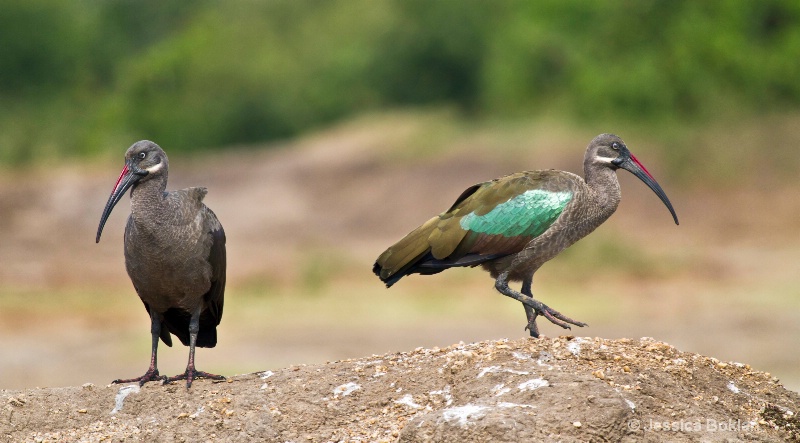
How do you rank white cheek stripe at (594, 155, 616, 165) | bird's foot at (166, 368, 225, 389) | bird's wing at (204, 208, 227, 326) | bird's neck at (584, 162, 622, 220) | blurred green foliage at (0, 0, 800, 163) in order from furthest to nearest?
1. blurred green foliage at (0, 0, 800, 163)
2. white cheek stripe at (594, 155, 616, 165)
3. bird's neck at (584, 162, 622, 220)
4. bird's wing at (204, 208, 227, 326)
5. bird's foot at (166, 368, 225, 389)

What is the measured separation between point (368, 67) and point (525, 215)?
4211cm

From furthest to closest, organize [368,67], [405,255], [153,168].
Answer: [368,67] < [405,255] < [153,168]

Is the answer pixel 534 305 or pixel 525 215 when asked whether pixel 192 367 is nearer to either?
pixel 534 305

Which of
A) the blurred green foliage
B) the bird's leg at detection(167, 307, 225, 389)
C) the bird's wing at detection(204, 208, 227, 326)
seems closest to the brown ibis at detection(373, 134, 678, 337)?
the bird's wing at detection(204, 208, 227, 326)

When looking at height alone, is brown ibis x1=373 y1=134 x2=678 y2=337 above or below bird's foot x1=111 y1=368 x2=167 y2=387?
above

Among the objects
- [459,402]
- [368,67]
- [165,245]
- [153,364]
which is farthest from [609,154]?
[368,67]

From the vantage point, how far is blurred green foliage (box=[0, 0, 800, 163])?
40.6 m

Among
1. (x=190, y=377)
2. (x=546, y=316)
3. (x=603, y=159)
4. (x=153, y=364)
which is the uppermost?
(x=603, y=159)

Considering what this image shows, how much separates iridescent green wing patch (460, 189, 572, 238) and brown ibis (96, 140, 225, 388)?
2.11m

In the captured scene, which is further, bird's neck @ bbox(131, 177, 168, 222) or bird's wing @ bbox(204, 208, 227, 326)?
bird's wing @ bbox(204, 208, 227, 326)

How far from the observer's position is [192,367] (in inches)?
412

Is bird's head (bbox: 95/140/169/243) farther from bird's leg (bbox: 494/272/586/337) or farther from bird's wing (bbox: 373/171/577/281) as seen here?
bird's leg (bbox: 494/272/586/337)

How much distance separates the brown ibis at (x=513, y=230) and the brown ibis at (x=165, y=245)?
56.5 inches

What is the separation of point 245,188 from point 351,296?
11919 mm
